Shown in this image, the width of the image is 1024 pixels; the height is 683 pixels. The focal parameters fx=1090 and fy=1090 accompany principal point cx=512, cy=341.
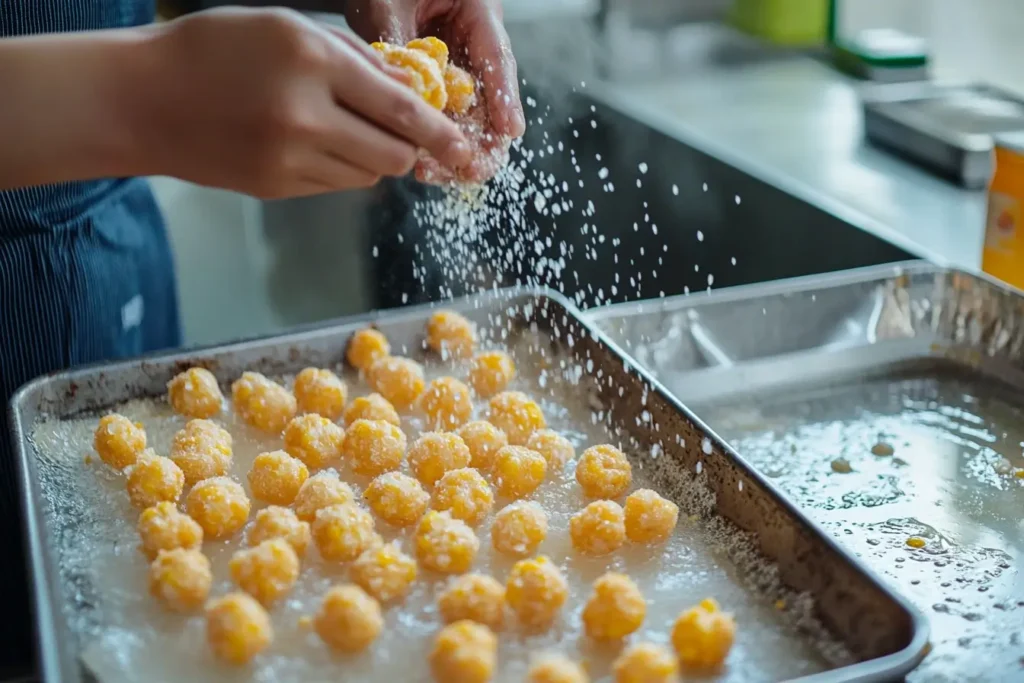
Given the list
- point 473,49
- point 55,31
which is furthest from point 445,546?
point 55,31

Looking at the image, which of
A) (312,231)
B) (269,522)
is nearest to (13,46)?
(269,522)

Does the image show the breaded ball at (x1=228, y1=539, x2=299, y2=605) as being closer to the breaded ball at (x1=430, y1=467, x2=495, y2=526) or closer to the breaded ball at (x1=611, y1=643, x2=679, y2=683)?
the breaded ball at (x1=430, y1=467, x2=495, y2=526)

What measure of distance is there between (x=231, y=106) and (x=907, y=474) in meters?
0.94

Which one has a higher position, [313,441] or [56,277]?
[56,277]

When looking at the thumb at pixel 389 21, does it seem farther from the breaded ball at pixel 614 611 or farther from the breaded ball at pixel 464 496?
the breaded ball at pixel 614 611

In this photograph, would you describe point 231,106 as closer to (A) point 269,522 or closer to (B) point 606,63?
(A) point 269,522

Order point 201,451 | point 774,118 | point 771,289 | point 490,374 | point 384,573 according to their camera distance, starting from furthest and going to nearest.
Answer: point 774,118, point 771,289, point 490,374, point 201,451, point 384,573

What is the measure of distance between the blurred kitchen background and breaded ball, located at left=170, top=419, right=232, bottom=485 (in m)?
0.71

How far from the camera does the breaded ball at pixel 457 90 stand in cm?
134

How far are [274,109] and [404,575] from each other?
512 millimetres

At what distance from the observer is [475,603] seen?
1.11m

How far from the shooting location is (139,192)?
194 centimetres

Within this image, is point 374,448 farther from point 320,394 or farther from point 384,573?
point 384,573

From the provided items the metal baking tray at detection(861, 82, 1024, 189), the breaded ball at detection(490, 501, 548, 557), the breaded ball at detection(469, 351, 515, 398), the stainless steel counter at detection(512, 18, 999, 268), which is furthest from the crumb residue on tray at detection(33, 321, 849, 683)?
the metal baking tray at detection(861, 82, 1024, 189)
